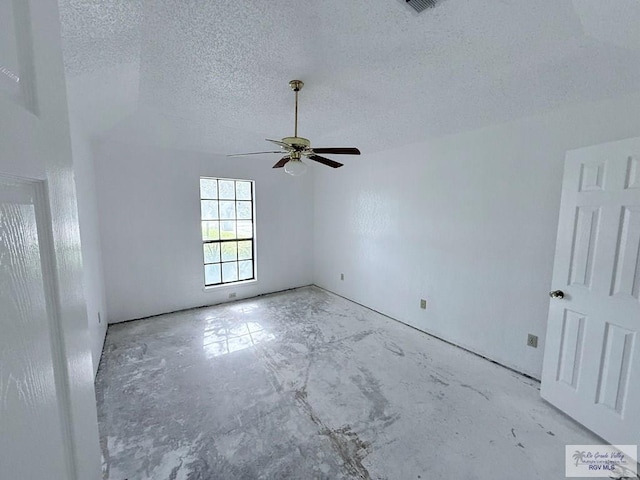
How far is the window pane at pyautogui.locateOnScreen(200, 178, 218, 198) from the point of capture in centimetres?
429

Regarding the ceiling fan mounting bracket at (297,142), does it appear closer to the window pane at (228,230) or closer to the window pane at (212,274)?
the window pane at (228,230)

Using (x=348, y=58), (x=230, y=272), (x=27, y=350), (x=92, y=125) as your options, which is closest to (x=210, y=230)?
(x=230, y=272)

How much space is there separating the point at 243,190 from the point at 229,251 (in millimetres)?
1088

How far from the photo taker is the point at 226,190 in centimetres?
453

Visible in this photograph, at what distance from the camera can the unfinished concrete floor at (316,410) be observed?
1.70 m

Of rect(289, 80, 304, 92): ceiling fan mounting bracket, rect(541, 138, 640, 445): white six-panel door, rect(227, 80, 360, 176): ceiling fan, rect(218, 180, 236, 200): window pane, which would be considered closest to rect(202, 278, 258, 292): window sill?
rect(218, 180, 236, 200): window pane

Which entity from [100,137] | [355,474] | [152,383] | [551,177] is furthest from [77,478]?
[100,137]

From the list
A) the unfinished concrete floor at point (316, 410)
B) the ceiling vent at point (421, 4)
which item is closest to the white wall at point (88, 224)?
the unfinished concrete floor at point (316, 410)

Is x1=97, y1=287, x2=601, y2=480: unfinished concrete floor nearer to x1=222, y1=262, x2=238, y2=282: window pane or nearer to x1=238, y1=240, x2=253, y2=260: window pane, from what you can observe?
x1=222, y1=262, x2=238, y2=282: window pane

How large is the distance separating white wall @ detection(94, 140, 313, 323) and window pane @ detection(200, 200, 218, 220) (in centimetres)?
15

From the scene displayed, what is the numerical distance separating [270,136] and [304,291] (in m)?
2.94

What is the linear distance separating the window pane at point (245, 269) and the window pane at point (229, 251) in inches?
7.4

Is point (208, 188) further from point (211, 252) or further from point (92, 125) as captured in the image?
point (92, 125)

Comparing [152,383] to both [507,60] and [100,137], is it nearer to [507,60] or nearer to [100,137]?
[100,137]
